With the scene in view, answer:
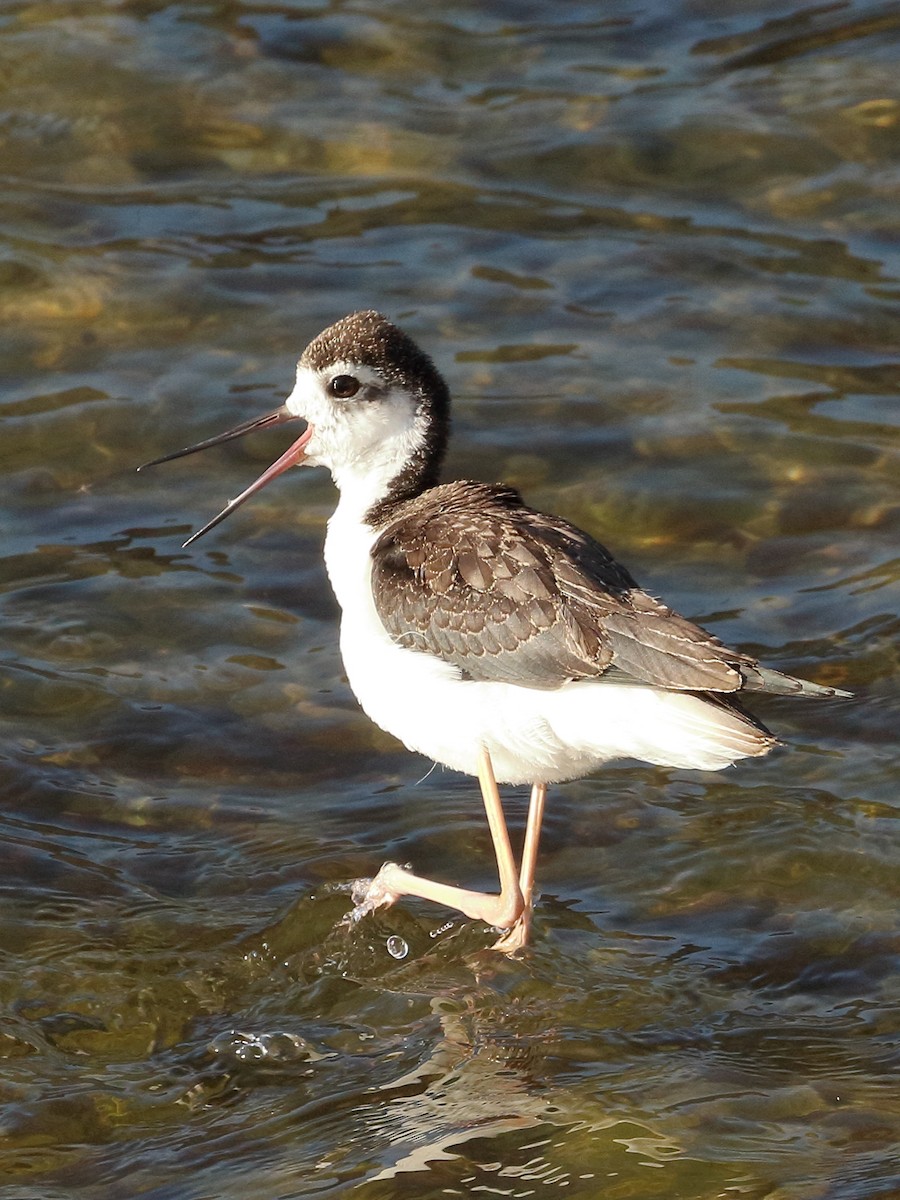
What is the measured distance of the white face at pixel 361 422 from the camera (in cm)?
713

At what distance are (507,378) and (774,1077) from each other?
5.67 meters

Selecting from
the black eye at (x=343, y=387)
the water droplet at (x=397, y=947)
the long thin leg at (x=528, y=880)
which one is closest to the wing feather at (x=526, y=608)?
the black eye at (x=343, y=387)

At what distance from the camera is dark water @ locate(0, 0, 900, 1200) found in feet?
19.1

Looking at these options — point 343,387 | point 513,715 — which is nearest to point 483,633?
point 513,715

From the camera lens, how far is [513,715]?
6391 millimetres

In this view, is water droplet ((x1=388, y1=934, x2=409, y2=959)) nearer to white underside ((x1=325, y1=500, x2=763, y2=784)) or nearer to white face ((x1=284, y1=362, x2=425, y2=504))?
white underside ((x1=325, y1=500, x2=763, y2=784))

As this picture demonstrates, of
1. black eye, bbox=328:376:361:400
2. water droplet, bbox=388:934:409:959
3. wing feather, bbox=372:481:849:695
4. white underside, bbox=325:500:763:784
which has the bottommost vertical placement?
water droplet, bbox=388:934:409:959

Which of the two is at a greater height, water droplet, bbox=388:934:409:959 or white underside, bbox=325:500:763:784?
white underside, bbox=325:500:763:784

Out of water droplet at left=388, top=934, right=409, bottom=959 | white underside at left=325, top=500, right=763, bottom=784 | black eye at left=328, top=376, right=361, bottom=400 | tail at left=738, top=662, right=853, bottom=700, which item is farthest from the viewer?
black eye at left=328, top=376, right=361, bottom=400

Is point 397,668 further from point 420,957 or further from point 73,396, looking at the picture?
point 73,396

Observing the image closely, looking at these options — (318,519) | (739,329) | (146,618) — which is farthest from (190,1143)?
(739,329)

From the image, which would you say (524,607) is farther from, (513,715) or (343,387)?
(343,387)

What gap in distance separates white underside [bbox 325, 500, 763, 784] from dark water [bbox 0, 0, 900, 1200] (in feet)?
2.66

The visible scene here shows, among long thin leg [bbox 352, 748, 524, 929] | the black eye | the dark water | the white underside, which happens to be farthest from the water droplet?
the black eye
